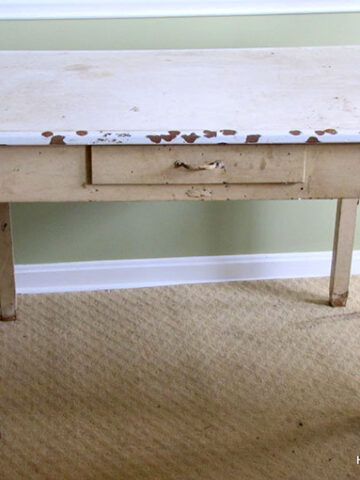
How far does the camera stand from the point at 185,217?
225 centimetres

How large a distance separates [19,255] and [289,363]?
0.88 metres

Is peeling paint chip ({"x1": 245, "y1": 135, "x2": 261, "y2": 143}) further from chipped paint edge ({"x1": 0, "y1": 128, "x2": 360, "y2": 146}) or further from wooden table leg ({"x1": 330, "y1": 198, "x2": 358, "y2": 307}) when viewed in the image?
wooden table leg ({"x1": 330, "y1": 198, "x2": 358, "y2": 307})

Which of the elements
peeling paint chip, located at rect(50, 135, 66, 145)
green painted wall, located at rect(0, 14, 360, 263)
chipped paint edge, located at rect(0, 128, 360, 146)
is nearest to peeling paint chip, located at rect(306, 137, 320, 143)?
chipped paint edge, located at rect(0, 128, 360, 146)

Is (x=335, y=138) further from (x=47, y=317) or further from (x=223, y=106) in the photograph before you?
(x=47, y=317)

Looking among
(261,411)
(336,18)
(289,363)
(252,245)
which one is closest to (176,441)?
(261,411)

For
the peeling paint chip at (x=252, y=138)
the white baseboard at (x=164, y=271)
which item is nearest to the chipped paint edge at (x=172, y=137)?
the peeling paint chip at (x=252, y=138)

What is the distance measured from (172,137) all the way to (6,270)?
3.29 feet

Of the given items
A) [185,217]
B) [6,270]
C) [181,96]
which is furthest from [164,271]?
[181,96]

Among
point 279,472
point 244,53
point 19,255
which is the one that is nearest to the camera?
point 279,472

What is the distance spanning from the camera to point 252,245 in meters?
2.32

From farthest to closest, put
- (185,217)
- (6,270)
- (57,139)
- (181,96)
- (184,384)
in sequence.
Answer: (185,217) < (6,270) < (184,384) < (181,96) < (57,139)

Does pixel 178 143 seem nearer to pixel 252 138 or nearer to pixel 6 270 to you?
pixel 252 138

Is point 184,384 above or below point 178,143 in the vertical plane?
below

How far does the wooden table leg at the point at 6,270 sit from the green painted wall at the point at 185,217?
163mm
